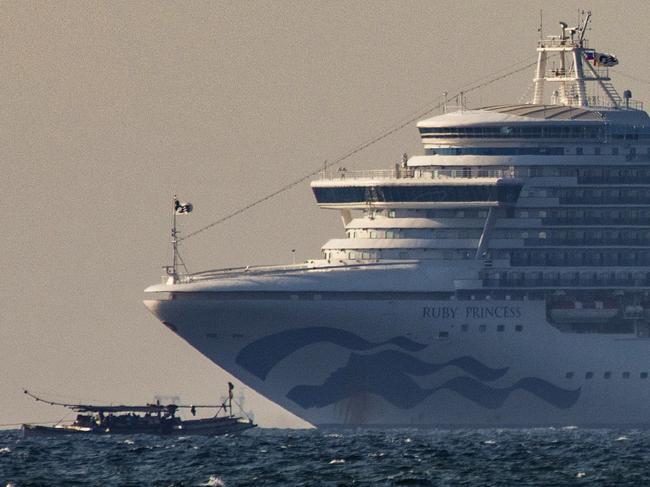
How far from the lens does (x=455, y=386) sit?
163500mm

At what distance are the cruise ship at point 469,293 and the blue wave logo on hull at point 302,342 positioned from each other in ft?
0.23

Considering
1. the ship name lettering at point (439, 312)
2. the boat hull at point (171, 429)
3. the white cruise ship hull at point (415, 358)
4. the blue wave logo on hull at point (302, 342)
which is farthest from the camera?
the blue wave logo on hull at point (302, 342)

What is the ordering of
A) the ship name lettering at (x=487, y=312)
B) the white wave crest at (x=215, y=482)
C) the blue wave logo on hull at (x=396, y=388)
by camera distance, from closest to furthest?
the white wave crest at (x=215, y=482) < the ship name lettering at (x=487, y=312) < the blue wave logo on hull at (x=396, y=388)

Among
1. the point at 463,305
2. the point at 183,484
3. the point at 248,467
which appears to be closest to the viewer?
the point at 183,484

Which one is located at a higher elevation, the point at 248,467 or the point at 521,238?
the point at 521,238

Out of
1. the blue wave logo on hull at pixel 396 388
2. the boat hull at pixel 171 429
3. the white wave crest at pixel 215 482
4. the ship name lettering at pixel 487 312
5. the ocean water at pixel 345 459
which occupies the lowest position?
the white wave crest at pixel 215 482

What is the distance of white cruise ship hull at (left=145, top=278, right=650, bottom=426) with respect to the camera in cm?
16162

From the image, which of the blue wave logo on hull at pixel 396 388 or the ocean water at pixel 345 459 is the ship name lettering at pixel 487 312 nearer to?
the blue wave logo on hull at pixel 396 388

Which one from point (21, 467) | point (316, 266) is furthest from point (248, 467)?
point (316, 266)

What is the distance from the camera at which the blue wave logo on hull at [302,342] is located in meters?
162

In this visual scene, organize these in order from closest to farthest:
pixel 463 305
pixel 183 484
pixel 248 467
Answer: pixel 183 484, pixel 248 467, pixel 463 305

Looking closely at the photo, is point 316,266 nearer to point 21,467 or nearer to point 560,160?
point 560,160

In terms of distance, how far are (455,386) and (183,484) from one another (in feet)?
136

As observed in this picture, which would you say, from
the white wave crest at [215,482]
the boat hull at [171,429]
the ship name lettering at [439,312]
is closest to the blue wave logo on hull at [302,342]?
the ship name lettering at [439,312]
